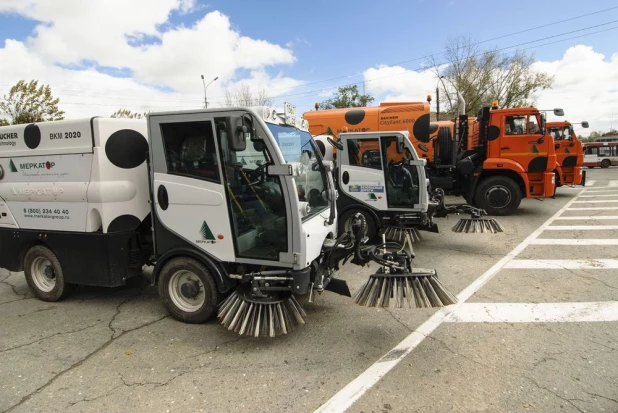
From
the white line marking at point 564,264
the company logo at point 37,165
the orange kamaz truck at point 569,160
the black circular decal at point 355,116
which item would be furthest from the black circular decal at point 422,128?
the company logo at point 37,165

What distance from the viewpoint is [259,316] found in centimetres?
354

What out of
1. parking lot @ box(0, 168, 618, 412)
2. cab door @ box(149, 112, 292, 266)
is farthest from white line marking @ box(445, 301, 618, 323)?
cab door @ box(149, 112, 292, 266)

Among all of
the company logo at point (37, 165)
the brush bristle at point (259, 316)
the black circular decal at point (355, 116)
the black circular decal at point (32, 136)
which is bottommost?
the brush bristle at point (259, 316)

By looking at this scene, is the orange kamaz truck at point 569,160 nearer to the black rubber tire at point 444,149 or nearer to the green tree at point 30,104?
the black rubber tire at point 444,149

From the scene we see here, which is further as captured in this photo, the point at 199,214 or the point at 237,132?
Answer: the point at 199,214

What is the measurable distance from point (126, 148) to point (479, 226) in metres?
5.44

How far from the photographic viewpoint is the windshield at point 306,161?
3.70m

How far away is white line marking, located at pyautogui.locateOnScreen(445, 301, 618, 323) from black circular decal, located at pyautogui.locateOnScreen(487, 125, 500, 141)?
22.4ft

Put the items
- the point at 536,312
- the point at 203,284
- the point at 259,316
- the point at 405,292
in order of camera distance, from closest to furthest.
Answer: the point at 405,292 → the point at 259,316 → the point at 203,284 → the point at 536,312

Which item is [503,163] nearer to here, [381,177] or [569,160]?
[569,160]

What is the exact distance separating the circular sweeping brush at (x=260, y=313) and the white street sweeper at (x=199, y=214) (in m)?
0.01

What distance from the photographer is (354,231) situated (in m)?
4.45

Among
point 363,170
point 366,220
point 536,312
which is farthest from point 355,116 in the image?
point 536,312

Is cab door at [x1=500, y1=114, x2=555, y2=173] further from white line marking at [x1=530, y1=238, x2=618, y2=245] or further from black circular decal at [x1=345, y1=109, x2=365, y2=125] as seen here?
black circular decal at [x1=345, y1=109, x2=365, y2=125]
